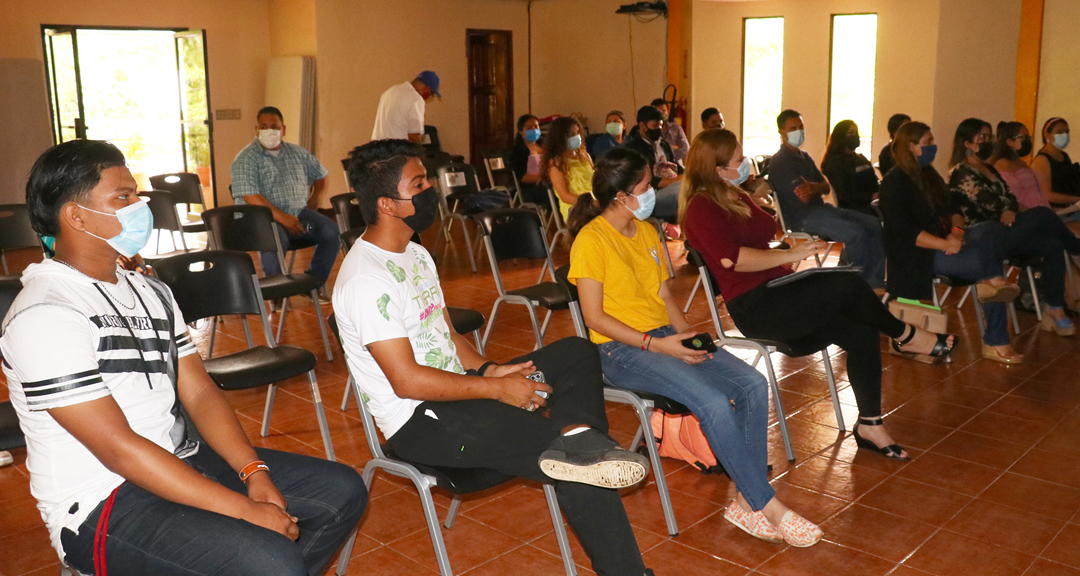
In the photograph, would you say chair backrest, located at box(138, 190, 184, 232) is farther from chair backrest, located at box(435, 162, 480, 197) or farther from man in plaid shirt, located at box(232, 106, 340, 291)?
chair backrest, located at box(435, 162, 480, 197)

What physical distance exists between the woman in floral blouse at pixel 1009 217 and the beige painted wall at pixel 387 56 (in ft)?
22.4

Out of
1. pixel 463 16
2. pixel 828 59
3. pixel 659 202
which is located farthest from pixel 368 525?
pixel 463 16

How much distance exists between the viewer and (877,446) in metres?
3.44

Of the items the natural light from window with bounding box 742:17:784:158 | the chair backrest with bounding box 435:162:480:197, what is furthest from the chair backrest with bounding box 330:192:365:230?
the natural light from window with bounding box 742:17:784:158

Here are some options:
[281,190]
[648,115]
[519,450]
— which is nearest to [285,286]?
[281,190]

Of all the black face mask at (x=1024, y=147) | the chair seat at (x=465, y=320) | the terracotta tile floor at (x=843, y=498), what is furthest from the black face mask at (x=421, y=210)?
the black face mask at (x=1024, y=147)

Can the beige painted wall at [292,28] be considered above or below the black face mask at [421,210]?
above

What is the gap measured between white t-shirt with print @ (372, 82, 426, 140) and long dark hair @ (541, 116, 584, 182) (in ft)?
7.46

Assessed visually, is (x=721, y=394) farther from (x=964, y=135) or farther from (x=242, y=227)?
(x=964, y=135)

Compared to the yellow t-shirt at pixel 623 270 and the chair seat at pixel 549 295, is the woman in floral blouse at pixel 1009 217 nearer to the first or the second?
the chair seat at pixel 549 295

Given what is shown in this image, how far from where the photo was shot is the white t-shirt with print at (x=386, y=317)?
227 cm

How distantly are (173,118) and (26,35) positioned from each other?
76.8 inches

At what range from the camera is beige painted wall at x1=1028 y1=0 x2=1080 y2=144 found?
948cm

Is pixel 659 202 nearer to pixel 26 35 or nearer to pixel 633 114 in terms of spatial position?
pixel 633 114
